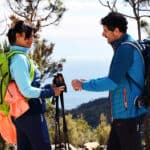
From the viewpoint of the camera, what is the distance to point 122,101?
4500 mm

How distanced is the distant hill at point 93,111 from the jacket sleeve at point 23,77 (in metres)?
18.7

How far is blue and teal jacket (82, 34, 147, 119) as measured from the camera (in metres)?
4.42

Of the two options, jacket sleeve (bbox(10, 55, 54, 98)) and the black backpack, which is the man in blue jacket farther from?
jacket sleeve (bbox(10, 55, 54, 98))

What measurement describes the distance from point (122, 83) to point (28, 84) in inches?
25.4

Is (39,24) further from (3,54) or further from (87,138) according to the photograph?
(3,54)

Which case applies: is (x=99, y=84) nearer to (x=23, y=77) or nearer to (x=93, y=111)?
(x=23, y=77)

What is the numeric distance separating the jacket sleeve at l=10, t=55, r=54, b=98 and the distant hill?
61.5 feet

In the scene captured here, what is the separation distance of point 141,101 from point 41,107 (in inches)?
26.8

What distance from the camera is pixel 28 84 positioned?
4.37 m

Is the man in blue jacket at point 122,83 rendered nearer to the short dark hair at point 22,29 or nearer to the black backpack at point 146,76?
the black backpack at point 146,76

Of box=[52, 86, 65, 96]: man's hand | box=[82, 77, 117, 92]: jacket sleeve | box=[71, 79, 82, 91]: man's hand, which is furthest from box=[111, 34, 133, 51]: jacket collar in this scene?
box=[52, 86, 65, 96]: man's hand

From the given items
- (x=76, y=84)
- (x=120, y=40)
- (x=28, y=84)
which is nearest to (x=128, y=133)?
(x=76, y=84)

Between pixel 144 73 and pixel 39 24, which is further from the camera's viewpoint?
pixel 39 24

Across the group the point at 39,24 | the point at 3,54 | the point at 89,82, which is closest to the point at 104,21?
the point at 89,82
